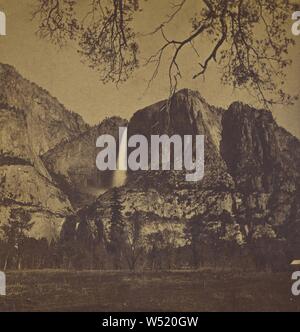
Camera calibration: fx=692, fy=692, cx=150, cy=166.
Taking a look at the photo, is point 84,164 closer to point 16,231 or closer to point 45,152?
point 45,152

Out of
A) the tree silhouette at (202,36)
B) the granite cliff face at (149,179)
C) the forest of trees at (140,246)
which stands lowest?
the forest of trees at (140,246)

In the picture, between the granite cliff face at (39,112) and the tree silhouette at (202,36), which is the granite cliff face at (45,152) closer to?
the granite cliff face at (39,112)

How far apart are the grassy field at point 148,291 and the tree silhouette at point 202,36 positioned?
1.34 meters

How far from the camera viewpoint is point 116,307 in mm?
4902

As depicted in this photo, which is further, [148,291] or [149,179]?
[149,179]

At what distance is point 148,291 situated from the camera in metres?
4.93

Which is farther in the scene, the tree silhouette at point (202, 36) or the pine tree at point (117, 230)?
the tree silhouette at point (202, 36)

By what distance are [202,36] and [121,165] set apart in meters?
1.12

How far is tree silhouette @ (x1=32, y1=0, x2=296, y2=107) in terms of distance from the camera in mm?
5043

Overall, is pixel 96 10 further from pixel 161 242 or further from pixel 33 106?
pixel 161 242

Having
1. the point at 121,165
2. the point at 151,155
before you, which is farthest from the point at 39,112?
the point at 151,155

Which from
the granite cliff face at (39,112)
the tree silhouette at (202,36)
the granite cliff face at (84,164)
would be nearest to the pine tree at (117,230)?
the granite cliff face at (84,164)

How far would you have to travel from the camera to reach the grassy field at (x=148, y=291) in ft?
16.0
